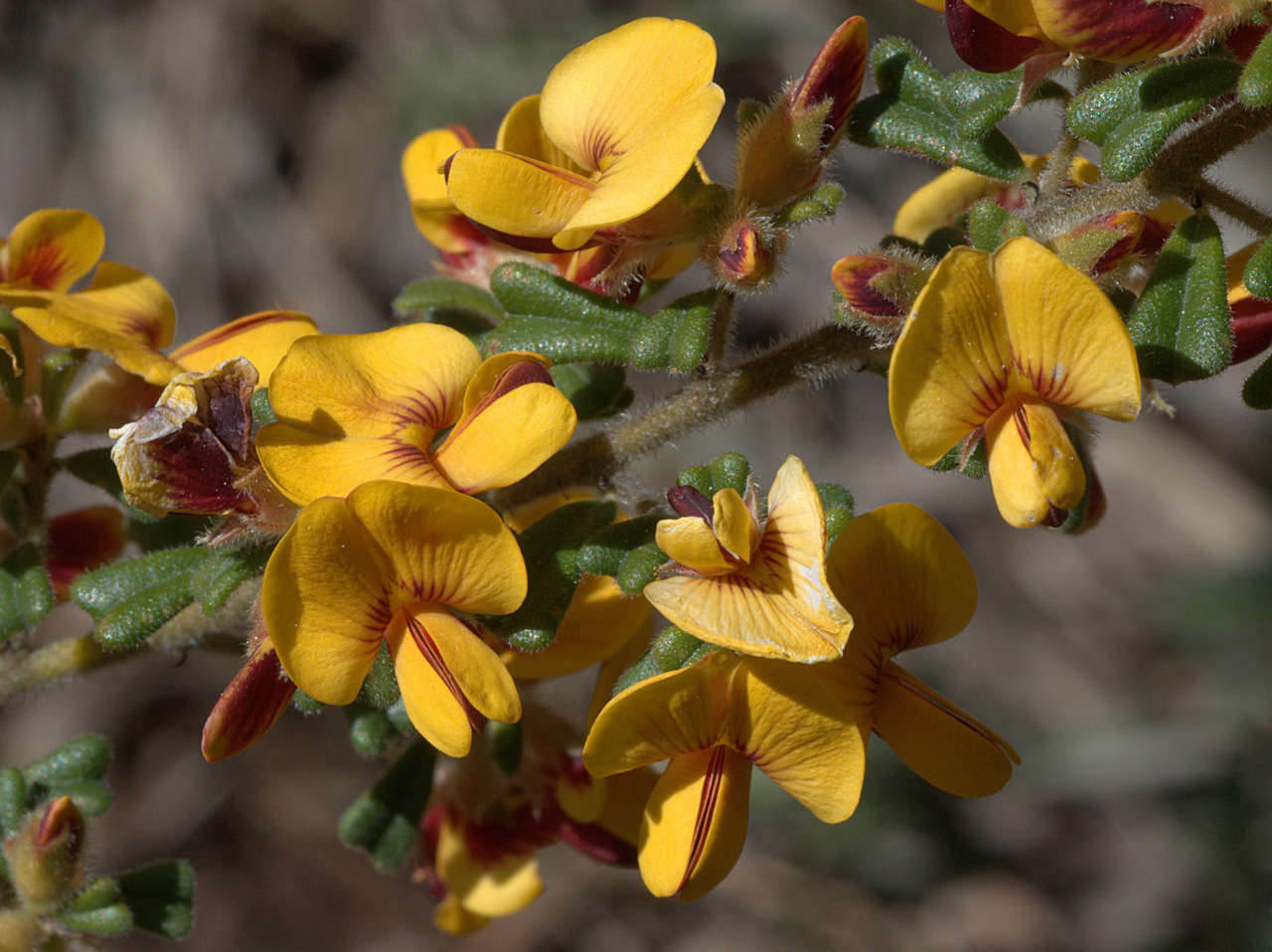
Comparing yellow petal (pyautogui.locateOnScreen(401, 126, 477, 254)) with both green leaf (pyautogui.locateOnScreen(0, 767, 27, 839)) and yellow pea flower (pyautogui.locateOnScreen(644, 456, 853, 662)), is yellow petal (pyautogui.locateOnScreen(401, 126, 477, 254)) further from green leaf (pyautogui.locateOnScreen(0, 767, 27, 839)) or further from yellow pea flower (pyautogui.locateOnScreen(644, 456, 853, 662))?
green leaf (pyautogui.locateOnScreen(0, 767, 27, 839))

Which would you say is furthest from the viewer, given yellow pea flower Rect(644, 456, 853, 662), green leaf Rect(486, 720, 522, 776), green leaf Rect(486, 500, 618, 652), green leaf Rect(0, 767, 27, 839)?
green leaf Rect(486, 720, 522, 776)

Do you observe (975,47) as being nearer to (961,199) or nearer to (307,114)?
(961,199)

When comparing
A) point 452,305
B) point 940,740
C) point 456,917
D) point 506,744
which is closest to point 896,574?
point 940,740

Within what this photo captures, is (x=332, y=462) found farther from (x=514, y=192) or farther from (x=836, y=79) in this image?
(x=836, y=79)

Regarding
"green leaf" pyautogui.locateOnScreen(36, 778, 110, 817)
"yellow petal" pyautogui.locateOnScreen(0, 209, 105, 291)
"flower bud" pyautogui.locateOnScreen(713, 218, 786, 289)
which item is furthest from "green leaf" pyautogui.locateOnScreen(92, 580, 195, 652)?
"flower bud" pyautogui.locateOnScreen(713, 218, 786, 289)

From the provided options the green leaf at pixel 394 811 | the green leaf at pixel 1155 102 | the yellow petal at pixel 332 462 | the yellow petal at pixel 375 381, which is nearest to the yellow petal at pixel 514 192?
the yellow petal at pixel 375 381

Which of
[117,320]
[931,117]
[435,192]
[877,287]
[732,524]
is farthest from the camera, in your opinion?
[435,192]
